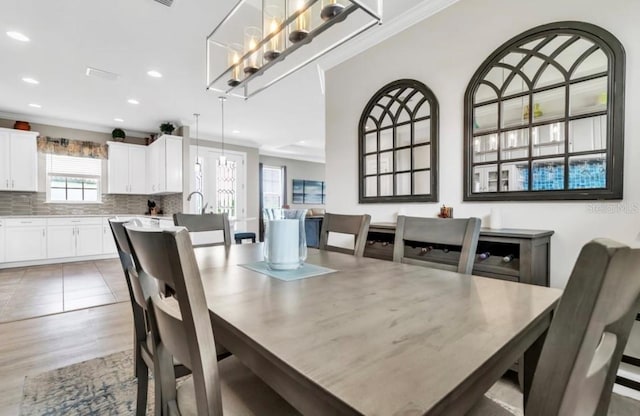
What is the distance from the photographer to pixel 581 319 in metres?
0.38

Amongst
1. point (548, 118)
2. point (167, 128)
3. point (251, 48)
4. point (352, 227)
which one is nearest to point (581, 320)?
point (352, 227)

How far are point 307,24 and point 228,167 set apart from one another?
604 centimetres

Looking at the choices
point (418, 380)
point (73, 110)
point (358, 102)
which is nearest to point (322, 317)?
point (418, 380)

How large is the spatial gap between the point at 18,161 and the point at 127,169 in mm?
1544

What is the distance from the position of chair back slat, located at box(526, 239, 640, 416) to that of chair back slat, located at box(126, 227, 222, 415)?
0.54 metres

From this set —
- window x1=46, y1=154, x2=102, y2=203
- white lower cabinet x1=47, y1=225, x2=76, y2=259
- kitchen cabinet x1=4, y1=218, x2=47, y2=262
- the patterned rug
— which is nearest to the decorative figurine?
the patterned rug

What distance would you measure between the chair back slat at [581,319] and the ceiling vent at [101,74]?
4579 millimetres

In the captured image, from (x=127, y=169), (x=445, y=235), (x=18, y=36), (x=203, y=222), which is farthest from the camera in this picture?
(x=127, y=169)

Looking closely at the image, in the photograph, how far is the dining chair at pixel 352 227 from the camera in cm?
172

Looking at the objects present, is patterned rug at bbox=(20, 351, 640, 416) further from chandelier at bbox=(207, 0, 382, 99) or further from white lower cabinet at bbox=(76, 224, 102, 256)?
white lower cabinet at bbox=(76, 224, 102, 256)

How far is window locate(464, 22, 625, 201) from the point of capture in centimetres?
166

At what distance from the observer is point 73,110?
495cm

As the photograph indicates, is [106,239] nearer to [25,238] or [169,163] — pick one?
[25,238]

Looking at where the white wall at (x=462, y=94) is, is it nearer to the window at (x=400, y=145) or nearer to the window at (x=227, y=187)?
the window at (x=400, y=145)
